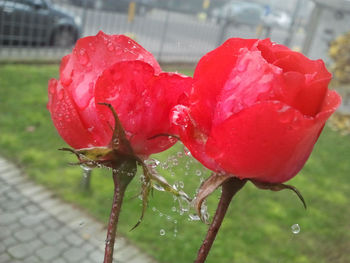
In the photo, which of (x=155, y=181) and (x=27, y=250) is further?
(x=27, y=250)

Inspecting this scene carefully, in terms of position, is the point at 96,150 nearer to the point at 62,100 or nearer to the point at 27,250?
the point at 62,100

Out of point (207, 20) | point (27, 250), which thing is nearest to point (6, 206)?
point (27, 250)

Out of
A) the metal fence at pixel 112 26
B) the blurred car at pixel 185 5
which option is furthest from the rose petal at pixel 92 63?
the blurred car at pixel 185 5

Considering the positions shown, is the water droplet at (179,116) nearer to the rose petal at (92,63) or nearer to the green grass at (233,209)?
the rose petal at (92,63)

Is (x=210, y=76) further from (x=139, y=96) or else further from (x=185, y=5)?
(x=185, y=5)

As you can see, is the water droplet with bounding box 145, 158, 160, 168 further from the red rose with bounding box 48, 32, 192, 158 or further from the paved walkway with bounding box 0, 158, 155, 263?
the paved walkway with bounding box 0, 158, 155, 263

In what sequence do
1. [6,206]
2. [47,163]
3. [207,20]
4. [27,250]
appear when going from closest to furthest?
[27,250] → [6,206] → [47,163] → [207,20]

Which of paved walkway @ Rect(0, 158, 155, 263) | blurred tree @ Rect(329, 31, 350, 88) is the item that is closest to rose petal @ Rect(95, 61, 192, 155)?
paved walkway @ Rect(0, 158, 155, 263)
